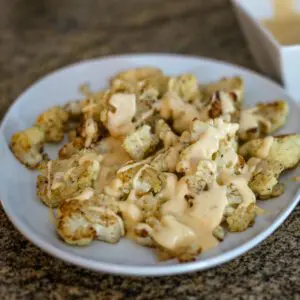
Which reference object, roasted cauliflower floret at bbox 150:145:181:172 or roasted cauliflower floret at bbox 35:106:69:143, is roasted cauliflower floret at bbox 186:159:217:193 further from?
roasted cauliflower floret at bbox 35:106:69:143

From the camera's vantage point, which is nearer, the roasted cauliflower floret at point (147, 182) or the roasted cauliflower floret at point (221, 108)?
the roasted cauliflower floret at point (147, 182)

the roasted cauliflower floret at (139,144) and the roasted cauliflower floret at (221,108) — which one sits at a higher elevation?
the roasted cauliflower floret at (221,108)

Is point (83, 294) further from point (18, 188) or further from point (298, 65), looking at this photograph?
point (298, 65)

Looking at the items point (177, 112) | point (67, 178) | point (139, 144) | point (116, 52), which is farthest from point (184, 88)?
point (116, 52)

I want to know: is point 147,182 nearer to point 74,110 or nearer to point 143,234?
point 143,234

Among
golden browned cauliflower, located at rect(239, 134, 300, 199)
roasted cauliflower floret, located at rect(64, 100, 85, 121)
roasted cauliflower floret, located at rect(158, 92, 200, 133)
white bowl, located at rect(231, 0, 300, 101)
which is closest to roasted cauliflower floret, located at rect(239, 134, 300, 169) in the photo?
golden browned cauliflower, located at rect(239, 134, 300, 199)

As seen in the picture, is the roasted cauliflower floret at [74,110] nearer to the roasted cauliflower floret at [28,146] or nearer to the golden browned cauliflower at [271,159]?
the roasted cauliflower floret at [28,146]

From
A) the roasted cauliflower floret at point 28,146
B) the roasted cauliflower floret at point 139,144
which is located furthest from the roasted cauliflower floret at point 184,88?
the roasted cauliflower floret at point 28,146
